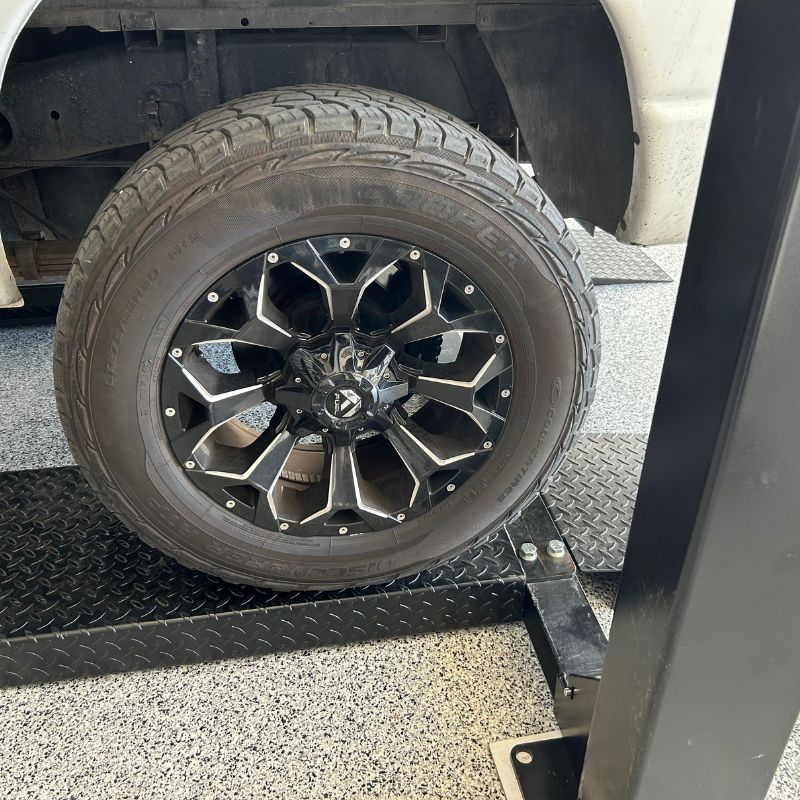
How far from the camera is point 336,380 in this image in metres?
1.32

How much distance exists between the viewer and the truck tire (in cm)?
120

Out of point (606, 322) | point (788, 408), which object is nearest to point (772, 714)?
point (788, 408)

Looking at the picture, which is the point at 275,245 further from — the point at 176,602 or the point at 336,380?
the point at 176,602

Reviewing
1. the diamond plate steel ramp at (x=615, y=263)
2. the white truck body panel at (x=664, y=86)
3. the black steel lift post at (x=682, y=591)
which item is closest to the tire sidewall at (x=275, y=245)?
the black steel lift post at (x=682, y=591)

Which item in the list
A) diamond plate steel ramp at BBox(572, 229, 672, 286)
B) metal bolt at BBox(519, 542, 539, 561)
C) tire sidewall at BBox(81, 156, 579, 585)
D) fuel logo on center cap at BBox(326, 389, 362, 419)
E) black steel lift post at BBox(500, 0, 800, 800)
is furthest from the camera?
diamond plate steel ramp at BBox(572, 229, 672, 286)

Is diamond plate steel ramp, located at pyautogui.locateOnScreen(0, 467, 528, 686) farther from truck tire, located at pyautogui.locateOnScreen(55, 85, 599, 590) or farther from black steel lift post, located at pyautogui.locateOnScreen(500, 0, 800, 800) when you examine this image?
black steel lift post, located at pyautogui.locateOnScreen(500, 0, 800, 800)

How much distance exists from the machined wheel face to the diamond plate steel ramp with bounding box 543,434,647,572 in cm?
42

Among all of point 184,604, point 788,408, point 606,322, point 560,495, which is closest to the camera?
point 788,408

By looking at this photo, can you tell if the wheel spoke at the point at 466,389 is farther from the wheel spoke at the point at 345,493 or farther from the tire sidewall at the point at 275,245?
the wheel spoke at the point at 345,493

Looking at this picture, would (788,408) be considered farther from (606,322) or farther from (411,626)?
(606,322)

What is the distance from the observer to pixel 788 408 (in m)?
0.71

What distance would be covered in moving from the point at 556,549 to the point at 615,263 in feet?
6.31

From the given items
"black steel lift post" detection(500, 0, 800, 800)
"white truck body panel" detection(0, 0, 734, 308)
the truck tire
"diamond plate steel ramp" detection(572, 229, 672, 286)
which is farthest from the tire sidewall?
"diamond plate steel ramp" detection(572, 229, 672, 286)

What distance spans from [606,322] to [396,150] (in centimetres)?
183
